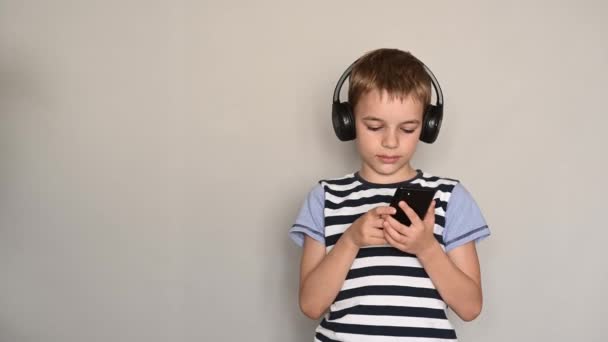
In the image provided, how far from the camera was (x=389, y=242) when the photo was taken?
143cm

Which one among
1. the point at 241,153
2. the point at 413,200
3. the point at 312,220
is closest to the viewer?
the point at 413,200

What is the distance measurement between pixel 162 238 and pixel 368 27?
80 centimetres

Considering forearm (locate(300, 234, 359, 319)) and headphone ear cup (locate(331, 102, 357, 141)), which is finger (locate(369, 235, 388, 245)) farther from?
headphone ear cup (locate(331, 102, 357, 141))

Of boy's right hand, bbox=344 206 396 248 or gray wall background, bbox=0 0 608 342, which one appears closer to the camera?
boy's right hand, bbox=344 206 396 248

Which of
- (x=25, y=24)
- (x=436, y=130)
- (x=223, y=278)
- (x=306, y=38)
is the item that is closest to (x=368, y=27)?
(x=306, y=38)

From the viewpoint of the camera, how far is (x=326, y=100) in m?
2.07

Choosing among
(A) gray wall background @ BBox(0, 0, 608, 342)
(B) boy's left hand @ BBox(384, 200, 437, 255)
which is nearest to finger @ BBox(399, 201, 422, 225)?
(B) boy's left hand @ BBox(384, 200, 437, 255)

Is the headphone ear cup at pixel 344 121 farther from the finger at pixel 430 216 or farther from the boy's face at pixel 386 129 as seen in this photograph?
the finger at pixel 430 216

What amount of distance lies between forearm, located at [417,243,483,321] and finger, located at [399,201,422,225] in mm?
68

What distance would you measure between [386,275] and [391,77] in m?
0.38

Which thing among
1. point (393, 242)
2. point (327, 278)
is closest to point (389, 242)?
point (393, 242)

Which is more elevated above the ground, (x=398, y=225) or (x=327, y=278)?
(x=398, y=225)

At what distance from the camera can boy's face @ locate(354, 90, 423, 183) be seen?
1469 millimetres

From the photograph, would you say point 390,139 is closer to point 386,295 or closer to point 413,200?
point 413,200
